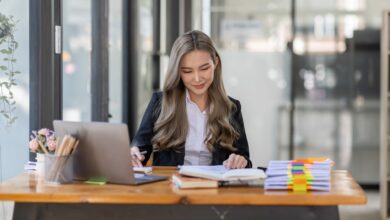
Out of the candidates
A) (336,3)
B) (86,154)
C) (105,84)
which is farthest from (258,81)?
(86,154)

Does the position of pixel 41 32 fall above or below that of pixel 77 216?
above

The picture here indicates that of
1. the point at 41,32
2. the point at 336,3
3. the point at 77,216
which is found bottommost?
the point at 77,216

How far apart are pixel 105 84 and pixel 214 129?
1.97m

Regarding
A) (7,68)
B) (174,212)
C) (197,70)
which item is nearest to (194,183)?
(174,212)

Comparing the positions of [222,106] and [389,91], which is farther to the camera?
[389,91]

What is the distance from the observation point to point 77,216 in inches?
92.7

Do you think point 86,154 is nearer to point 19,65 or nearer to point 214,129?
point 214,129

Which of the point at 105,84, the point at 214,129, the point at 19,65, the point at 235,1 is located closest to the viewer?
the point at 214,129

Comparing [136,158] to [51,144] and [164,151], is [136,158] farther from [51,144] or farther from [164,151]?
[51,144]

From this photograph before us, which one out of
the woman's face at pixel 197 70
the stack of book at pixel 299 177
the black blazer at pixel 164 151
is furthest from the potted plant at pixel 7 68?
the stack of book at pixel 299 177

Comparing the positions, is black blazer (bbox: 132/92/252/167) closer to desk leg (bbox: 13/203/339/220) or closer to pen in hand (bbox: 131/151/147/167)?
pen in hand (bbox: 131/151/147/167)

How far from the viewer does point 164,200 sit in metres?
2.21

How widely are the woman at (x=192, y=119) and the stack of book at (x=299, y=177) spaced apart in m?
0.68

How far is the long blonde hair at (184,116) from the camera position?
3.08 metres
